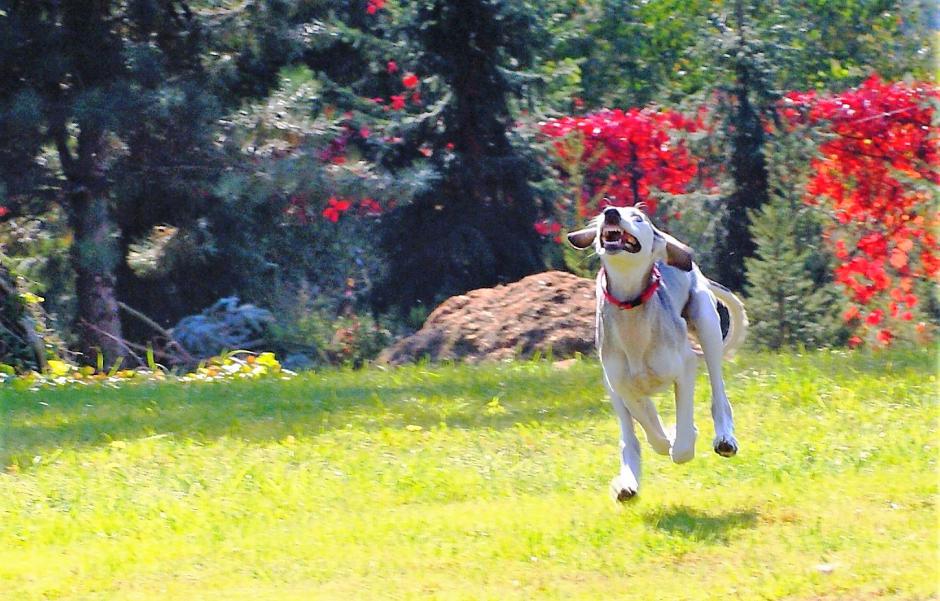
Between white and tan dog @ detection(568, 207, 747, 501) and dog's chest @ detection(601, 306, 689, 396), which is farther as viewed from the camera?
dog's chest @ detection(601, 306, 689, 396)

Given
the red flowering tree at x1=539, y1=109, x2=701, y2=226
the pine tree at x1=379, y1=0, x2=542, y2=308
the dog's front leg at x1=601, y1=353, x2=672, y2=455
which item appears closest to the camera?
the dog's front leg at x1=601, y1=353, x2=672, y2=455

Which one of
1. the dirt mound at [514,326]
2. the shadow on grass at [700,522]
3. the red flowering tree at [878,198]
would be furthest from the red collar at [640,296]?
the red flowering tree at [878,198]

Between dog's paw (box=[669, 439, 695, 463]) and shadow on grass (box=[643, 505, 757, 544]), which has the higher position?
dog's paw (box=[669, 439, 695, 463])

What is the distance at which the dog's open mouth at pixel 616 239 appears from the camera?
22.5 ft

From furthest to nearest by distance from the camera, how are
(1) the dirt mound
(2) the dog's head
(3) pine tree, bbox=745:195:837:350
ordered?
1. (3) pine tree, bbox=745:195:837:350
2. (1) the dirt mound
3. (2) the dog's head

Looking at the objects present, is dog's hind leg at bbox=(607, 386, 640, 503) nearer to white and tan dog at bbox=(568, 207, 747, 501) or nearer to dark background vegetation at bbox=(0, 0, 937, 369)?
white and tan dog at bbox=(568, 207, 747, 501)

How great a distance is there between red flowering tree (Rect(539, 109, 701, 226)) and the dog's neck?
36.3 feet

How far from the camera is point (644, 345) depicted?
7223mm

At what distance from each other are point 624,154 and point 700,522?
11.9 meters

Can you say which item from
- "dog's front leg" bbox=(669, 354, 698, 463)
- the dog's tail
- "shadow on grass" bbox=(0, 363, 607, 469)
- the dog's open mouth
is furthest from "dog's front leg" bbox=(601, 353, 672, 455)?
"shadow on grass" bbox=(0, 363, 607, 469)

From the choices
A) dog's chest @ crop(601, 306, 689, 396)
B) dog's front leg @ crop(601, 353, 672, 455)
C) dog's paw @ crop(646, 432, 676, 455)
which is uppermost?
dog's chest @ crop(601, 306, 689, 396)

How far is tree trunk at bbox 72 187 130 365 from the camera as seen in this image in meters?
17.7

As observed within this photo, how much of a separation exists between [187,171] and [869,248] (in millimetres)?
7885

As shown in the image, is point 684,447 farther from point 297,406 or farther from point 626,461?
point 297,406
